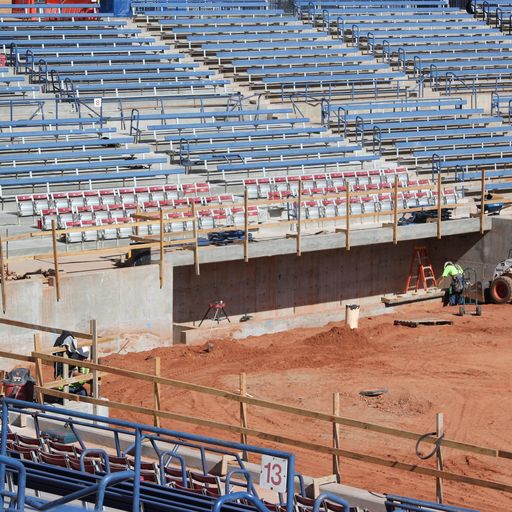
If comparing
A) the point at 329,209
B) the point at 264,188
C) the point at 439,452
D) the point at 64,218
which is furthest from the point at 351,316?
the point at 439,452

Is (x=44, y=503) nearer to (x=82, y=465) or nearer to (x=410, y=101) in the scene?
(x=82, y=465)

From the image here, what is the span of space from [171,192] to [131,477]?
18.0 metres

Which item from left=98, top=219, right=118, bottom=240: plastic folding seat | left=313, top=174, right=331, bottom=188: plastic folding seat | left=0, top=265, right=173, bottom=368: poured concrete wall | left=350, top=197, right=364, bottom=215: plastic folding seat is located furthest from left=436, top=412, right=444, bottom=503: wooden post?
left=313, top=174, right=331, bottom=188: plastic folding seat

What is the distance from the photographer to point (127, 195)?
25.5 metres

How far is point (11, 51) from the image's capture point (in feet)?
106

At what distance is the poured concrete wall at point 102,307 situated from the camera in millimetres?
19688

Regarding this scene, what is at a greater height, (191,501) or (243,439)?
(191,501)

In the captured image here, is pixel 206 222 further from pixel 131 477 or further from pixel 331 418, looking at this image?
pixel 131 477

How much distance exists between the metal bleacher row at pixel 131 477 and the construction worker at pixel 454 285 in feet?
40.4

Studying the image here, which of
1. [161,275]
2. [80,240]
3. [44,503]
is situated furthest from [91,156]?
[44,503]

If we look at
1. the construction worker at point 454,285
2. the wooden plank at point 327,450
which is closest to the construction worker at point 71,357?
the wooden plank at point 327,450

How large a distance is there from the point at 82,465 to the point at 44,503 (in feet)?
9.24

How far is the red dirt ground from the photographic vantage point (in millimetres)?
14977

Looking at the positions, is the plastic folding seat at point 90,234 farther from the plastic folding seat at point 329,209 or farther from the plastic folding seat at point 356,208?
the plastic folding seat at point 356,208
